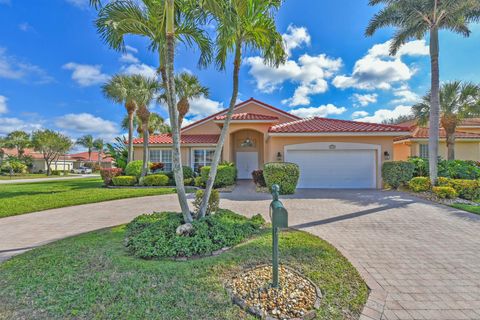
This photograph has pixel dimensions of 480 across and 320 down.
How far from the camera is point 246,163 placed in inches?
768

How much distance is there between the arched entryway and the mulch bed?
1554 centimetres

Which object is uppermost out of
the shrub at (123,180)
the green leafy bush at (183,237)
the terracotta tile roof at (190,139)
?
the terracotta tile roof at (190,139)

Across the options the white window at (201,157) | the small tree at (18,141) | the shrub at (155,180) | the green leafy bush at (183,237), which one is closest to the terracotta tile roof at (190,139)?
the white window at (201,157)

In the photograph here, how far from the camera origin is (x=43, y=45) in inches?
451

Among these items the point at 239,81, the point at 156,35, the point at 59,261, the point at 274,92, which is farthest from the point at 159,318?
the point at 274,92

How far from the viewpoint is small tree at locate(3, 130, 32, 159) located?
1679 inches

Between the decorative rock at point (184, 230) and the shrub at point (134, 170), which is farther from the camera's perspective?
the shrub at point (134, 170)

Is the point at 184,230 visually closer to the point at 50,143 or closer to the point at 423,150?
the point at 423,150

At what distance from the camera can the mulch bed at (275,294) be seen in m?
2.73

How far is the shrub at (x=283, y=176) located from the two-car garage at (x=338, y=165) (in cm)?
251

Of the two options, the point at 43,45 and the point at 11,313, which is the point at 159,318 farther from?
the point at 43,45

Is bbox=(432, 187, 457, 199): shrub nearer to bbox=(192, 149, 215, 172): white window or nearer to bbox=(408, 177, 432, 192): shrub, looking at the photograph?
bbox=(408, 177, 432, 192): shrub

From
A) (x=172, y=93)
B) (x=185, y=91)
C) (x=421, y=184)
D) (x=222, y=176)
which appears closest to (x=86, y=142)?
(x=185, y=91)

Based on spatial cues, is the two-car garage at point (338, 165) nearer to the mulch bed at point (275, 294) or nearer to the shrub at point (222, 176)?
the shrub at point (222, 176)
